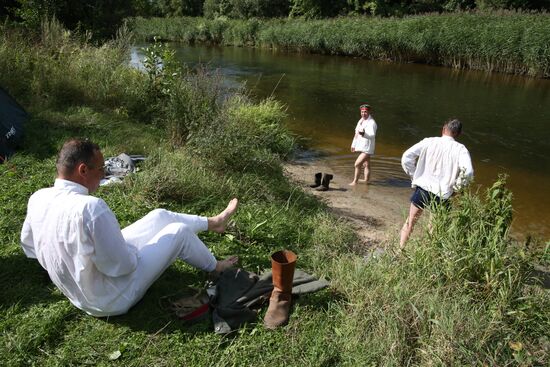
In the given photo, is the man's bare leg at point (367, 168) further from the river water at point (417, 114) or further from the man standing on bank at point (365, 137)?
the river water at point (417, 114)

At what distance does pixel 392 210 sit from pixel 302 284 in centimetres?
478

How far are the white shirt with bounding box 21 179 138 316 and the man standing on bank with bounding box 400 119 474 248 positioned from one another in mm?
3488

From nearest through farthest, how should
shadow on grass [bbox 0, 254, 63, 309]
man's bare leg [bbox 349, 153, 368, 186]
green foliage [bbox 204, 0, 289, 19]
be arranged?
shadow on grass [bbox 0, 254, 63, 309] < man's bare leg [bbox 349, 153, 368, 186] < green foliage [bbox 204, 0, 289, 19]

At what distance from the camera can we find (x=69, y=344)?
10.7ft

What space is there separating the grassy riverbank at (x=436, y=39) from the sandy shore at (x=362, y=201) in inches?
361

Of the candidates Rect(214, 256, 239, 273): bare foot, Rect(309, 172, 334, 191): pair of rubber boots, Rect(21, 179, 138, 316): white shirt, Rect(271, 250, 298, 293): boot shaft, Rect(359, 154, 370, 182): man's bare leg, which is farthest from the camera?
Rect(359, 154, 370, 182): man's bare leg

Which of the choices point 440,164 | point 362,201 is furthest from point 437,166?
point 362,201

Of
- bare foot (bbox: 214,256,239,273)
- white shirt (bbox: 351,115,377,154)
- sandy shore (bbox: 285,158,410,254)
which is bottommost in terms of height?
sandy shore (bbox: 285,158,410,254)

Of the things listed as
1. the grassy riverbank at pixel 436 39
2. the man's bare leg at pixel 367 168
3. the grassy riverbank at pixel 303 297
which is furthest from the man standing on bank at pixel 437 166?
the grassy riverbank at pixel 436 39

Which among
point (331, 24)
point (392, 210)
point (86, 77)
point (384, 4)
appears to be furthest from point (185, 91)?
point (384, 4)

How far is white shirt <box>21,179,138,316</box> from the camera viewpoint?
2984 mm

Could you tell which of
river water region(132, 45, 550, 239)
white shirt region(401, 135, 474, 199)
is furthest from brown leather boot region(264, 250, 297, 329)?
river water region(132, 45, 550, 239)

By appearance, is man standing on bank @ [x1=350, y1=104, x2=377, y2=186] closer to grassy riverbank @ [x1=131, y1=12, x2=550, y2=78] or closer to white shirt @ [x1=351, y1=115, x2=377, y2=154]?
white shirt @ [x1=351, y1=115, x2=377, y2=154]

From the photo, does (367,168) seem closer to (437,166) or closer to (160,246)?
(437,166)
